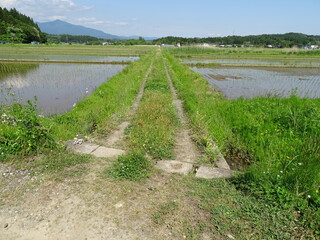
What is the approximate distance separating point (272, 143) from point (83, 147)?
3996 mm

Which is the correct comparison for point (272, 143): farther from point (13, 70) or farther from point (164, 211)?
point (13, 70)

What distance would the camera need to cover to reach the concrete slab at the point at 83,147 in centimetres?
448

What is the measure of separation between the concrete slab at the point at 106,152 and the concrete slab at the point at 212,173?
5.22 ft

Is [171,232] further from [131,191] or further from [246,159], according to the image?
[246,159]

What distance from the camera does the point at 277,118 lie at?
20.7 feet

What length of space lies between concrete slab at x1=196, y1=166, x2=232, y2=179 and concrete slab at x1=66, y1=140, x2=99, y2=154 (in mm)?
2176

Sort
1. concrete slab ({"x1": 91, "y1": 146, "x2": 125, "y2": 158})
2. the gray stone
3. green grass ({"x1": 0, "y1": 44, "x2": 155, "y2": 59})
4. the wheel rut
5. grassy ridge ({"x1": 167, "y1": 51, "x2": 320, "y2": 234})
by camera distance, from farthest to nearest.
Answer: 1. green grass ({"x1": 0, "y1": 44, "x2": 155, "y2": 59})
2. concrete slab ({"x1": 91, "y1": 146, "x2": 125, "y2": 158})
3. the gray stone
4. the wheel rut
5. grassy ridge ({"x1": 167, "y1": 51, "x2": 320, "y2": 234})

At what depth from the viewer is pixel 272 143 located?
192 inches

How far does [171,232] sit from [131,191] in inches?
36.2

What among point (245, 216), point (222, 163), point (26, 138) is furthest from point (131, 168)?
point (26, 138)

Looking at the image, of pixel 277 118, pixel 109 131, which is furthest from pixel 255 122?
pixel 109 131

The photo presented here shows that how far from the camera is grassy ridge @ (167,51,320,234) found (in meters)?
3.10

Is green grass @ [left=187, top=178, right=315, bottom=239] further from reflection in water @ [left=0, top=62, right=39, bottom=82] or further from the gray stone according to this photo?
reflection in water @ [left=0, top=62, right=39, bottom=82]

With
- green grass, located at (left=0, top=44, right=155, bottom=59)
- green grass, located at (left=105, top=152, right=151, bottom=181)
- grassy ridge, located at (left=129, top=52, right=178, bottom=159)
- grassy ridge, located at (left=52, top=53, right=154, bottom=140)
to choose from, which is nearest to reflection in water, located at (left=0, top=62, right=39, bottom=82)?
green grass, located at (left=0, top=44, right=155, bottom=59)
